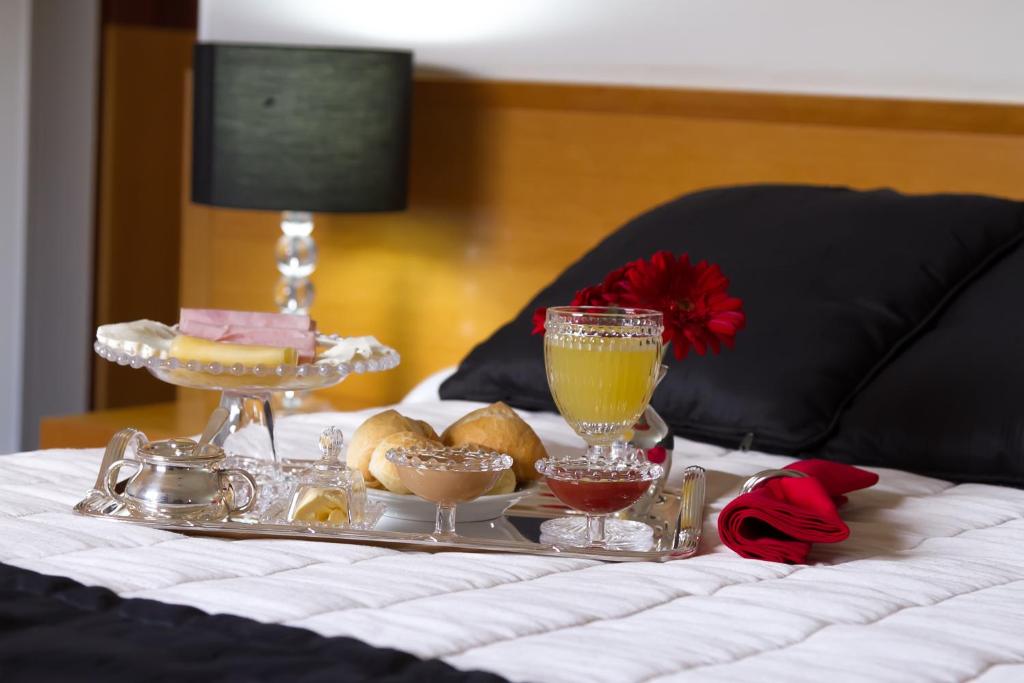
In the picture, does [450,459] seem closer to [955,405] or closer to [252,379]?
[252,379]

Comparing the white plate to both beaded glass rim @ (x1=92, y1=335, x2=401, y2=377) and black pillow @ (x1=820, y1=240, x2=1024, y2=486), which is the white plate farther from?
black pillow @ (x1=820, y1=240, x2=1024, y2=486)

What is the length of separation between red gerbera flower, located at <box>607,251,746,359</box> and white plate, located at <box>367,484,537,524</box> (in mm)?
223

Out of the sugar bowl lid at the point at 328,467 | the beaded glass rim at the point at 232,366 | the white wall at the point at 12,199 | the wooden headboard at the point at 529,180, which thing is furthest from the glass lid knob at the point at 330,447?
the white wall at the point at 12,199

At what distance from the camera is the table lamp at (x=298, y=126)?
261cm

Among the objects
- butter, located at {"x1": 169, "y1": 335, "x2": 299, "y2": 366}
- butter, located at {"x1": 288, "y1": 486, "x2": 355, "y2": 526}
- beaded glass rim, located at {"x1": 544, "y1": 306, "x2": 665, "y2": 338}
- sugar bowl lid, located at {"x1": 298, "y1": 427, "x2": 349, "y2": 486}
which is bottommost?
butter, located at {"x1": 288, "y1": 486, "x2": 355, "y2": 526}

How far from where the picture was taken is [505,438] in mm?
1337

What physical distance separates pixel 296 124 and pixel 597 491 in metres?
1.60

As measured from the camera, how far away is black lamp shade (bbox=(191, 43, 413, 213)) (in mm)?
2605

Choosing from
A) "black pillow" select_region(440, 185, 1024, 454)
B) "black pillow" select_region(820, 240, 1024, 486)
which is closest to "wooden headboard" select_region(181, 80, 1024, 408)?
"black pillow" select_region(440, 185, 1024, 454)

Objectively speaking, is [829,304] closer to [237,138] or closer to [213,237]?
[237,138]

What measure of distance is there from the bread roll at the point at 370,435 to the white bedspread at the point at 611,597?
0.13 metres

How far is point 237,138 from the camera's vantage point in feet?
8.65

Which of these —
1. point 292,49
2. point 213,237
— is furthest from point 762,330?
point 213,237

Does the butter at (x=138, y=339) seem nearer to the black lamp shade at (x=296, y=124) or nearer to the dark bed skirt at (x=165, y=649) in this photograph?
the dark bed skirt at (x=165, y=649)
